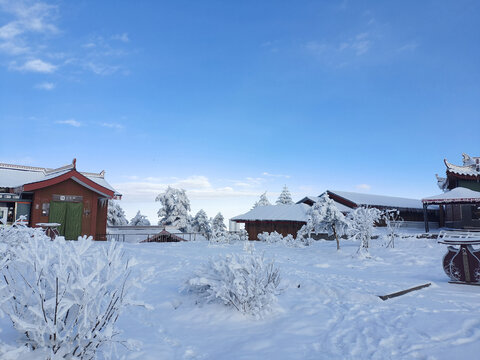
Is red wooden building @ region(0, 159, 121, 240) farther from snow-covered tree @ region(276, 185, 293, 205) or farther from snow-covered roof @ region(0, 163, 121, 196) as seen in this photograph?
snow-covered tree @ region(276, 185, 293, 205)

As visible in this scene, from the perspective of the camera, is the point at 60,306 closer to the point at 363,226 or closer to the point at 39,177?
the point at 363,226

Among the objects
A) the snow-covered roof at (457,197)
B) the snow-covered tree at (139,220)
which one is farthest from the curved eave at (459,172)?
the snow-covered tree at (139,220)

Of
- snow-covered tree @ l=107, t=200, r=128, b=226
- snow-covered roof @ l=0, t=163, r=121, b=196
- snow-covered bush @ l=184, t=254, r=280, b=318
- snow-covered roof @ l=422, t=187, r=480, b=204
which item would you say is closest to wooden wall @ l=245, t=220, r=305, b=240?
snow-covered roof @ l=422, t=187, r=480, b=204

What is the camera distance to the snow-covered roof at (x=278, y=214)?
27.2 meters

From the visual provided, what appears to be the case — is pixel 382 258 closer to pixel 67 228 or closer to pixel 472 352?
pixel 472 352

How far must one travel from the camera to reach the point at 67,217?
18.6m

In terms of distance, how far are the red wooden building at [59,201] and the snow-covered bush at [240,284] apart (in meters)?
14.8

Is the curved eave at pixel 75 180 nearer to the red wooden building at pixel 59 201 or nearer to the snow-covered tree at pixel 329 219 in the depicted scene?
the red wooden building at pixel 59 201

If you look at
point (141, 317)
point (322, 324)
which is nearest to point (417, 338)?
point (322, 324)

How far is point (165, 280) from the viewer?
334 inches

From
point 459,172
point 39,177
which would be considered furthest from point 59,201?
point 459,172

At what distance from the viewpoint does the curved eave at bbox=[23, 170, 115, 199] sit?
56.7 feet

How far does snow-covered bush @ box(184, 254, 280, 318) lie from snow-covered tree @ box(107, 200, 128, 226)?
33.4 m

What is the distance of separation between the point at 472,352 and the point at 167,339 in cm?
406
